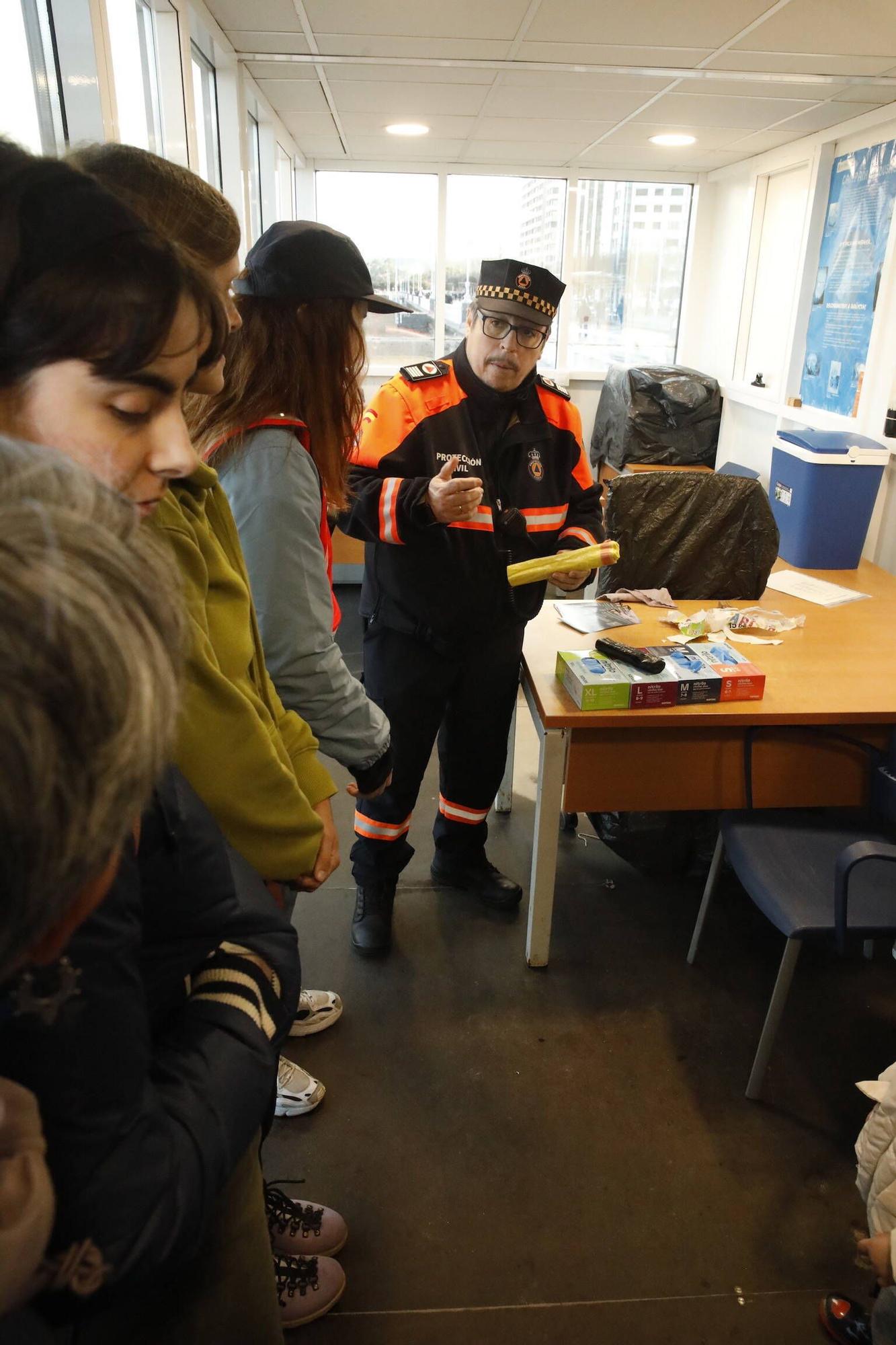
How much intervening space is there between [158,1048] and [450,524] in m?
1.39

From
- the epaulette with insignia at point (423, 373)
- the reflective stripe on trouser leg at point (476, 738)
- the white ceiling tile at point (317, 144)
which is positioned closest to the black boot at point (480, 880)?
the reflective stripe on trouser leg at point (476, 738)

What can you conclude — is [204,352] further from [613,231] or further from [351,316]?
[613,231]

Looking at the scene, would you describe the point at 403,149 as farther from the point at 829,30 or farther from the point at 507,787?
the point at 507,787

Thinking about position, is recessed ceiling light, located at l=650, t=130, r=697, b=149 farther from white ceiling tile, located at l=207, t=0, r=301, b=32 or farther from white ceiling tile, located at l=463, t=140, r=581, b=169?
white ceiling tile, located at l=207, t=0, r=301, b=32

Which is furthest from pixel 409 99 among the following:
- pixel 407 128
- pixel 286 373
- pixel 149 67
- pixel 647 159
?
pixel 286 373

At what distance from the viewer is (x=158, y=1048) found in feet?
2.14

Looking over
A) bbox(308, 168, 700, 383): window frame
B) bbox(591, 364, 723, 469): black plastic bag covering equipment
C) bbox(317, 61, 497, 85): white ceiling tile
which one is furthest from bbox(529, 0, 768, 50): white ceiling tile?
bbox(308, 168, 700, 383): window frame

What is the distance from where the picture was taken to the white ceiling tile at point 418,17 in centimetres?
253

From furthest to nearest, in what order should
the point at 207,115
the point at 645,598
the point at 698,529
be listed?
the point at 207,115
the point at 698,529
the point at 645,598

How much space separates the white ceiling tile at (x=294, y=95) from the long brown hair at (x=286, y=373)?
2995mm

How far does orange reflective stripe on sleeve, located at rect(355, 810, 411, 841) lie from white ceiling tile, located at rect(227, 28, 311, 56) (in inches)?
107

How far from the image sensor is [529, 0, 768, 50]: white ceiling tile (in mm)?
2482

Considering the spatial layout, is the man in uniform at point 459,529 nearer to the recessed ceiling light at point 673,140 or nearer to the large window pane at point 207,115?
the large window pane at point 207,115

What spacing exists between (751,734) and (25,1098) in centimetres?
167
